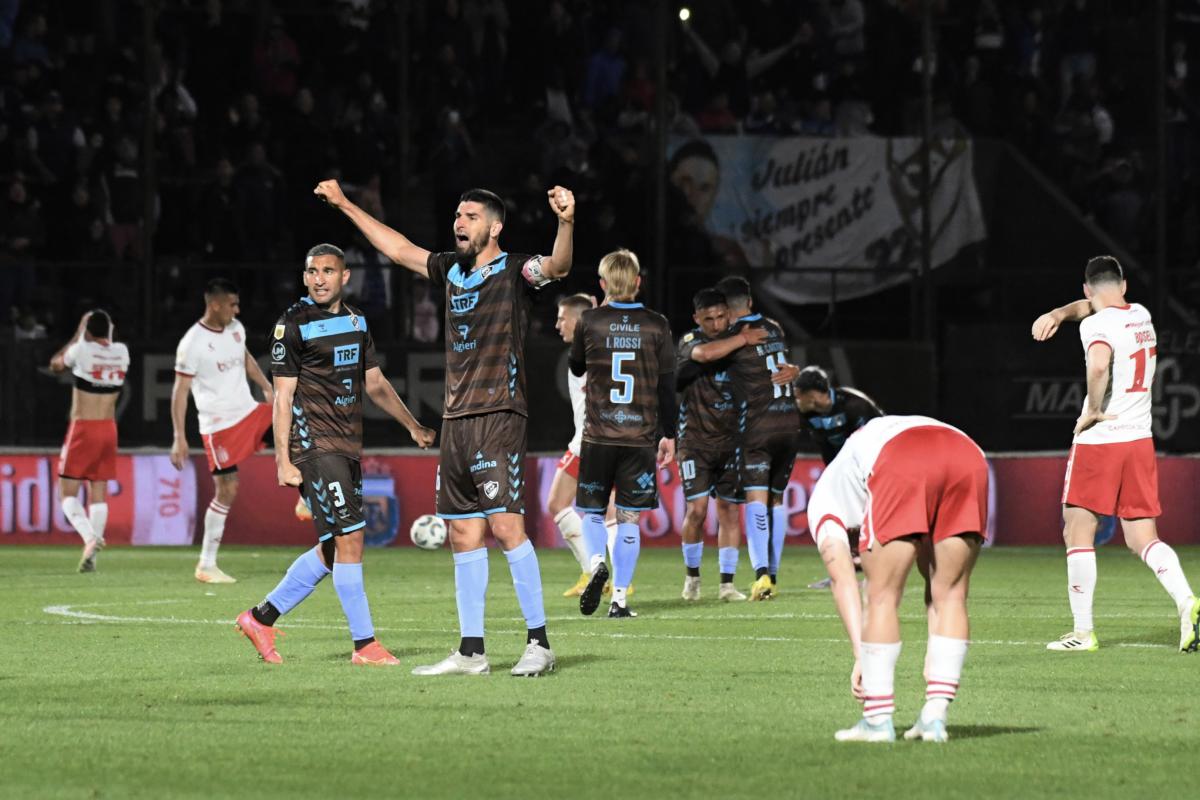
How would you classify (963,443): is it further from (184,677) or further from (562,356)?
(562,356)

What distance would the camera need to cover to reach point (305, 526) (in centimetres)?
2261

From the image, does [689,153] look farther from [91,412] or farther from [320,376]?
[320,376]

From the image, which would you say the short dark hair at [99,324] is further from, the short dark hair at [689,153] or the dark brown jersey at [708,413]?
the short dark hair at [689,153]

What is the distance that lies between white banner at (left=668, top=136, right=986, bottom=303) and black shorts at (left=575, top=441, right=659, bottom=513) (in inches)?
470

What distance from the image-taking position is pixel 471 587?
10.4m

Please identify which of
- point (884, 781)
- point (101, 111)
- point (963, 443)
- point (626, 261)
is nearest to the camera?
point (884, 781)

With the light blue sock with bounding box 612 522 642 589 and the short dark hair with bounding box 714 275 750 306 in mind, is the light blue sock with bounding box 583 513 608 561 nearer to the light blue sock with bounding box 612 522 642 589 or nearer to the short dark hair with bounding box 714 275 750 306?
the light blue sock with bounding box 612 522 642 589

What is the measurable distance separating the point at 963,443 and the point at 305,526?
1549 centimetres

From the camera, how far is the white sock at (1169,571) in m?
11.8

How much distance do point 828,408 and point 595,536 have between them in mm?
1747

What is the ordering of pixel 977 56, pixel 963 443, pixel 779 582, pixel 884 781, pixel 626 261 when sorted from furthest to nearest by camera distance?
pixel 977 56, pixel 779 582, pixel 626 261, pixel 963 443, pixel 884 781

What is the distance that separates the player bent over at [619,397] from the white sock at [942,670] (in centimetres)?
565

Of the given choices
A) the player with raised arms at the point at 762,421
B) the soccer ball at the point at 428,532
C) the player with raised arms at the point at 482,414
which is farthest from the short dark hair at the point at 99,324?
the player with raised arms at the point at 482,414

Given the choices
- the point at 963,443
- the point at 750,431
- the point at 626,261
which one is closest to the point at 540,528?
the point at 750,431
